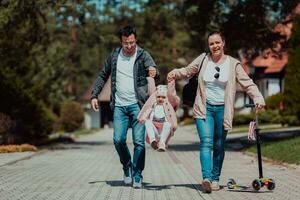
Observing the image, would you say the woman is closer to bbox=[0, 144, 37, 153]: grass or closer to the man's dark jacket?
the man's dark jacket

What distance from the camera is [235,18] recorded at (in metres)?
23.0

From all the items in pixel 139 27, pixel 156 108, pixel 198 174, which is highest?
pixel 139 27

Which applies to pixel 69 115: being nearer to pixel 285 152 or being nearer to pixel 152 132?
pixel 285 152

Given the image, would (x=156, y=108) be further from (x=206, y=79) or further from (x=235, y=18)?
(x=235, y=18)

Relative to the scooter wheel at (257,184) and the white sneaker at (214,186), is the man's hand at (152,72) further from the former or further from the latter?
the scooter wheel at (257,184)

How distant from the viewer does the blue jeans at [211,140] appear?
9.16m

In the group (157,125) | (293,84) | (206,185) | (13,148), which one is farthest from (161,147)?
(293,84)

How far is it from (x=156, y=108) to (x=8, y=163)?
22.3 ft

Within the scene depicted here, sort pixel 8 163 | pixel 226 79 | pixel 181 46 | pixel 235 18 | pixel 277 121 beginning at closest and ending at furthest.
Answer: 1. pixel 226 79
2. pixel 8 163
3. pixel 235 18
4. pixel 277 121
5. pixel 181 46

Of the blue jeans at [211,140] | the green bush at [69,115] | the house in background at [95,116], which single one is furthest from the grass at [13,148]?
the house in background at [95,116]

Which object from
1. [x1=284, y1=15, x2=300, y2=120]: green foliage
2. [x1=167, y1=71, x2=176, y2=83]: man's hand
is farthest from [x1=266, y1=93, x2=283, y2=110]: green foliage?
[x1=167, y1=71, x2=176, y2=83]: man's hand

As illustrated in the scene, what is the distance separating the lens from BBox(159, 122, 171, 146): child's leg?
9.25 metres

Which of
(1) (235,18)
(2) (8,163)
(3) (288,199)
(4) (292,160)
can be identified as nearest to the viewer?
(3) (288,199)

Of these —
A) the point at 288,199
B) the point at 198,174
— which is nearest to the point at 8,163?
the point at 198,174
